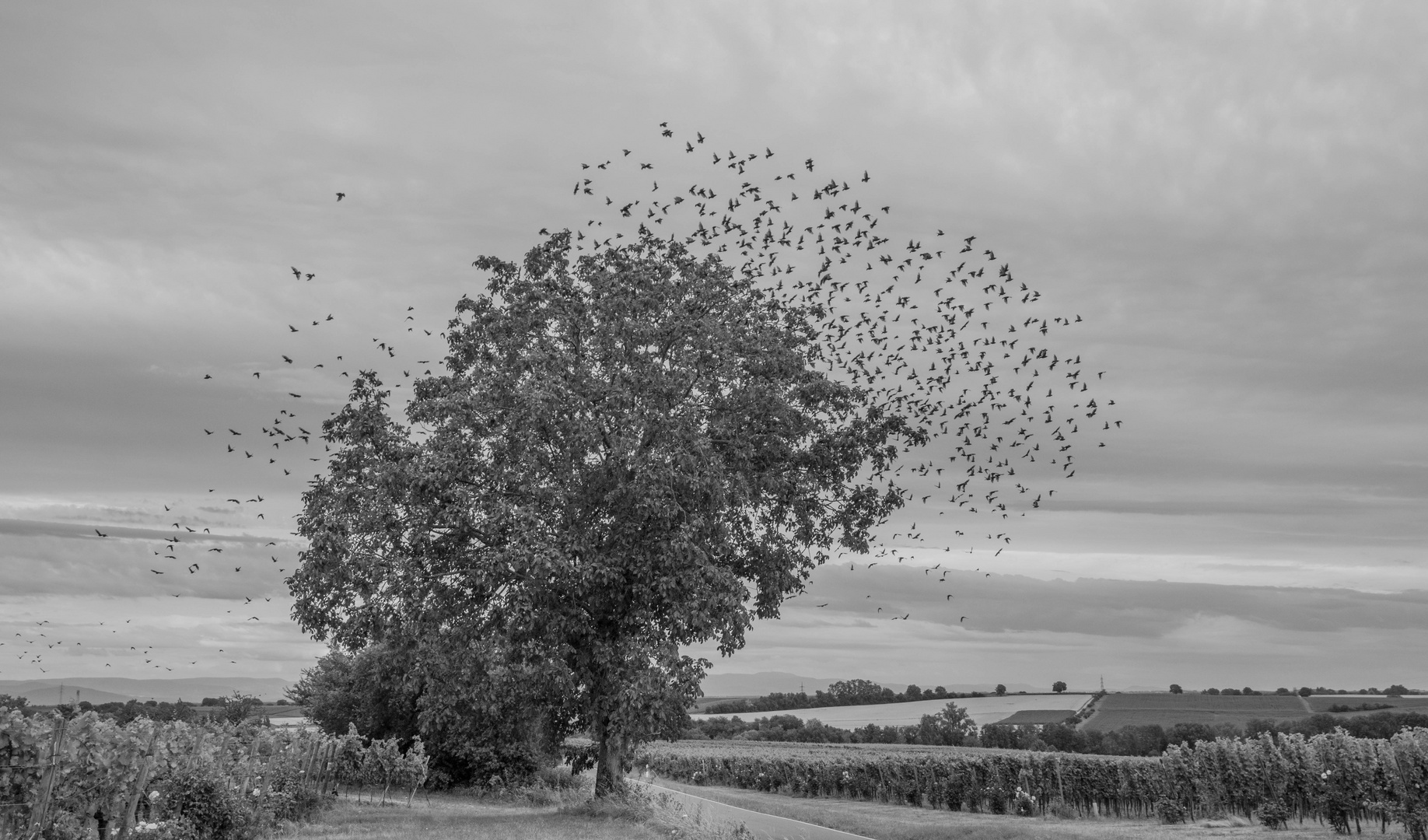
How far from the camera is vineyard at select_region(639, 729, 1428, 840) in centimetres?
2780

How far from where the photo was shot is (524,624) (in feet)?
104

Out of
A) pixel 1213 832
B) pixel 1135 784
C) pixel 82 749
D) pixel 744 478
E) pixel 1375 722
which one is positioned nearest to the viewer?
pixel 82 749

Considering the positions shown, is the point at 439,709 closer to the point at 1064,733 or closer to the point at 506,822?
the point at 506,822

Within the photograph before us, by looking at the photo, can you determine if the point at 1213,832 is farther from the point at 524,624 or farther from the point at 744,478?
the point at 524,624

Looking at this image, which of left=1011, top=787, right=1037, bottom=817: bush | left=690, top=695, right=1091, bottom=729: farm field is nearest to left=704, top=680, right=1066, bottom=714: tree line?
left=690, top=695, right=1091, bottom=729: farm field

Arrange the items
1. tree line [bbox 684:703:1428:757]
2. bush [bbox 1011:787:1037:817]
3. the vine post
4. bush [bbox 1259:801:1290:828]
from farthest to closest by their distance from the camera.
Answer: tree line [bbox 684:703:1428:757] → bush [bbox 1011:787:1037:817] → bush [bbox 1259:801:1290:828] → the vine post

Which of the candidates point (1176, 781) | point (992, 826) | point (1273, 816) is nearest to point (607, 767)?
point (992, 826)

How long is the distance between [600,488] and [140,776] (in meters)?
15.7

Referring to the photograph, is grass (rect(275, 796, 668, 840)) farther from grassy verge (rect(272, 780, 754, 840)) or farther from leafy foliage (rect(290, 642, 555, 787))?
leafy foliage (rect(290, 642, 555, 787))

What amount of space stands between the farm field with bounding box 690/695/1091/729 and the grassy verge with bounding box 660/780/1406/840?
179ft

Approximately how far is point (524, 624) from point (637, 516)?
4640 millimetres

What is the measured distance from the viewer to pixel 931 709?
330 ft

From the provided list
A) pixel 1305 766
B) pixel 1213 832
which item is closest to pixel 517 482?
pixel 1213 832

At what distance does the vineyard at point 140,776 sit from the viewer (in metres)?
16.5
